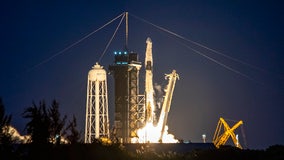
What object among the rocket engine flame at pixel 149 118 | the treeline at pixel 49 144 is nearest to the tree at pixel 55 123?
the treeline at pixel 49 144

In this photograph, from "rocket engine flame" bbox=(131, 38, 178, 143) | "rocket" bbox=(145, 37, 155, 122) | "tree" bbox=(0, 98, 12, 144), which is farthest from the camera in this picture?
"rocket" bbox=(145, 37, 155, 122)

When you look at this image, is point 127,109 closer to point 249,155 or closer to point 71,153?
point 249,155

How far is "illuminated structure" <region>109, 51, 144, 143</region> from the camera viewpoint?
413 ft

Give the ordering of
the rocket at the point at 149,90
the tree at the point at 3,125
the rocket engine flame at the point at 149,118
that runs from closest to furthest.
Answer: the tree at the point at 3,125
the rocket engine flame at the point at 149,118
the rocket at the point at 149,90

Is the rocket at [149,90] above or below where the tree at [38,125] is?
above

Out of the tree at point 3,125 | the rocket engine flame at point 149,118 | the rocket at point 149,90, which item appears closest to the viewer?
the tree at point 3,125

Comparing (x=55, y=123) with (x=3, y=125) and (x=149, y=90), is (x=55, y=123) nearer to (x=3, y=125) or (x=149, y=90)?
(x=3, y=125)

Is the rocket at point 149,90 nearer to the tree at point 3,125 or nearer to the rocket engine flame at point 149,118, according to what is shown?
the rocket engine flame at point 149,118

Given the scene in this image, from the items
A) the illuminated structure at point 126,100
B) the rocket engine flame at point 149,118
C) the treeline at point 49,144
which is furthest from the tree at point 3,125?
the illuminated structure at point 126,100

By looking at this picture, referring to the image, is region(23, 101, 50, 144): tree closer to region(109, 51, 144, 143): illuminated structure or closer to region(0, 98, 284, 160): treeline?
region(0, 98, 284, 160): treeline

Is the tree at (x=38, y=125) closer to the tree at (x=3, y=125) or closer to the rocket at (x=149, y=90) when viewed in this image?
the tree at (x=3, y=125)

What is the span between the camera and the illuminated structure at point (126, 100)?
12581cm

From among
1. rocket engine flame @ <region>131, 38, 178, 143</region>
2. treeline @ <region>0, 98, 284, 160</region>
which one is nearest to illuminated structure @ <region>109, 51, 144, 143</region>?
rocket engine flame @ <region>131, 38, 178, 143</region>

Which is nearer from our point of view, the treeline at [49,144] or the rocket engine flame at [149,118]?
the treeline at [49,144]
